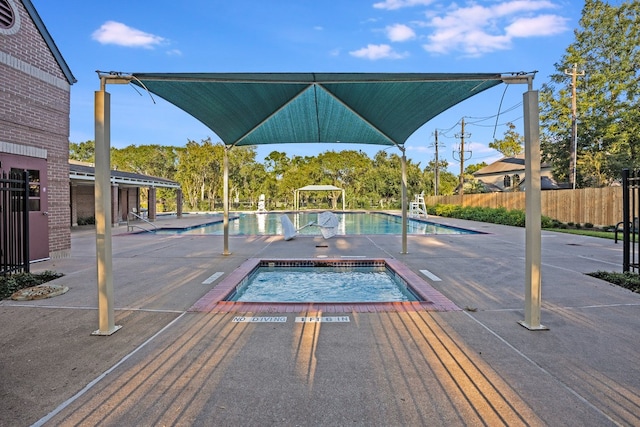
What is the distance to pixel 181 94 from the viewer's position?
5.49 m

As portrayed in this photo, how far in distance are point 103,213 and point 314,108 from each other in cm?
491

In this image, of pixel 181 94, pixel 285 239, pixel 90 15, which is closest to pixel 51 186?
pixel 181 94

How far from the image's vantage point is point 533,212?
3654 millimetres

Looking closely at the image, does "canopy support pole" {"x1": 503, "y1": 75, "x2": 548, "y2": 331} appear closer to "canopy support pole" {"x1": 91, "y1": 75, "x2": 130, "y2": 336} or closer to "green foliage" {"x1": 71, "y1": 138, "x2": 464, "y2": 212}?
"canopy support pole" {"x1": 91, "y1": 75, "x2": 130, "y2": 336}

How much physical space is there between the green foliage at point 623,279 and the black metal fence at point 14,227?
9.33 metres

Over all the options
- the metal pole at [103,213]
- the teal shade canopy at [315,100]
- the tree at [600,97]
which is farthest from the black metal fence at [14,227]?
the tree at [600,97]

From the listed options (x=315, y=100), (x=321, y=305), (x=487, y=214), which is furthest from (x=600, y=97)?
(x=321, y=305)

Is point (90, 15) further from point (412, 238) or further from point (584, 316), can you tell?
point (584, 316)

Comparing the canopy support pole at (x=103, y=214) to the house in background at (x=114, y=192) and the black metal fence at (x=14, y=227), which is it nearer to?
the black metal fence at (x=14, y=227)

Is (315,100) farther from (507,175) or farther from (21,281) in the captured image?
(507,175)

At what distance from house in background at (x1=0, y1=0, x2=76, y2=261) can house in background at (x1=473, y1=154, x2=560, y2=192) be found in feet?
109

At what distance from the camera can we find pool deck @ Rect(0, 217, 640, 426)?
221 cm

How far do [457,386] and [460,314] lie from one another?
173cm

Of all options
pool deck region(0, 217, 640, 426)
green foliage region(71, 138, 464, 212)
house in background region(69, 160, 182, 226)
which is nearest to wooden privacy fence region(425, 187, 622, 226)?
pool deck region(0, 217, 640, 426)
